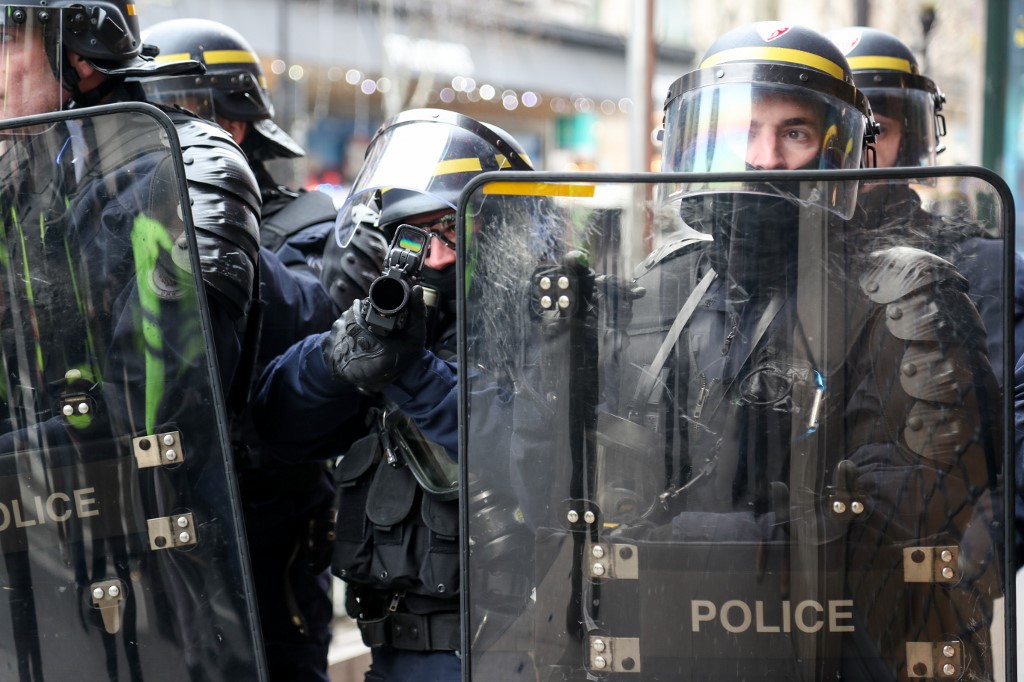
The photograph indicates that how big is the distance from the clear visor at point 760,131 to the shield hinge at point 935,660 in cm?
97

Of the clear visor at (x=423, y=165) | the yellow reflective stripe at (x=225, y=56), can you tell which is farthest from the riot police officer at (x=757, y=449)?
the yellow reflective stripe at (x=225, y=56)

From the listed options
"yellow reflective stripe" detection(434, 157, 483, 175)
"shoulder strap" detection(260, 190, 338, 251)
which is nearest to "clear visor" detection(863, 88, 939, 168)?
"yellow reflective stripe" detection(434, 157, 483, 175)

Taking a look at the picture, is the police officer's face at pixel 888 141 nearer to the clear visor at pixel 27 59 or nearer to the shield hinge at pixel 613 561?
the shield hinge at pixel 613 561

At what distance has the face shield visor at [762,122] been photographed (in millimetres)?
2215

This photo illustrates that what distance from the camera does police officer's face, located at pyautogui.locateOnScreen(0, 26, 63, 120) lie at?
2.21 m

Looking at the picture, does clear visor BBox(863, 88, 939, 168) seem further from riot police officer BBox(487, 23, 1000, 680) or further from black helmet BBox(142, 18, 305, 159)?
riot police officer BBox(487, 23, 1000, 680)

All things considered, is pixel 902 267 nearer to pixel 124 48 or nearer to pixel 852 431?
pixel 852 431

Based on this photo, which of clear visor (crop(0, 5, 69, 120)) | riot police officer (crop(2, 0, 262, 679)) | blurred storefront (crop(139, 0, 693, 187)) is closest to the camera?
riot police officer (crop(2, 0, 262, 679))

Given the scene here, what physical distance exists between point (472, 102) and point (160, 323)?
1803 cm

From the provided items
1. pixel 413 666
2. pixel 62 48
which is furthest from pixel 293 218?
pixel 413 666

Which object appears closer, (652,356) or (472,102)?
(652,356)

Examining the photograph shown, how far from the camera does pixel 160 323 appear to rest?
5.94ft

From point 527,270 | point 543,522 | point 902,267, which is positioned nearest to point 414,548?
point 543,522

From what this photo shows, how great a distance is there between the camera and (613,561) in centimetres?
163
